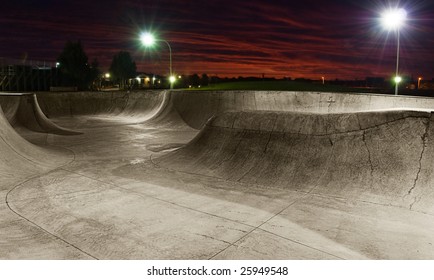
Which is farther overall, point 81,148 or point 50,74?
point 50,74

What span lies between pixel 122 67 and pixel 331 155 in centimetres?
9196

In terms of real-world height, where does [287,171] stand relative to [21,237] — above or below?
above

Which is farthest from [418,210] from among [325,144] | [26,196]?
[26,196]

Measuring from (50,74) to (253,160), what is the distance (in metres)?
64.5

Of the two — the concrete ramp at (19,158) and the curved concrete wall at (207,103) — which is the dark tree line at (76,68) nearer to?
the curved concrete wall at (207,103)

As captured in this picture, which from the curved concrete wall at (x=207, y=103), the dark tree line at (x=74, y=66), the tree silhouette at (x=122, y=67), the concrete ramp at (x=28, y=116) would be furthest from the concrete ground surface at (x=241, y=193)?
the tree silhouette at (x=122, y=67)

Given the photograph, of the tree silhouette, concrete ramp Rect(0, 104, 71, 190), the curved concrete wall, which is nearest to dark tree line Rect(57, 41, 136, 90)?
the tree silhouette

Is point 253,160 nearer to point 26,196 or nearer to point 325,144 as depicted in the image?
point 325,144

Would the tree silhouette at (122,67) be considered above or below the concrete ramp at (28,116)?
above

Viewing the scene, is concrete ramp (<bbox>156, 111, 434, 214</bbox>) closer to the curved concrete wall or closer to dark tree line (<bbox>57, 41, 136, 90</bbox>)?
the curved concrete wall

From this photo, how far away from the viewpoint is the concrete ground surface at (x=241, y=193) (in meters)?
5.39

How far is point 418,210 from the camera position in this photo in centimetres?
673

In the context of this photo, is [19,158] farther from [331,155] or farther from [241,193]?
[331,155]

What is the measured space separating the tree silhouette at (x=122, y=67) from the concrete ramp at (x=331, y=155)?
3461 inches
